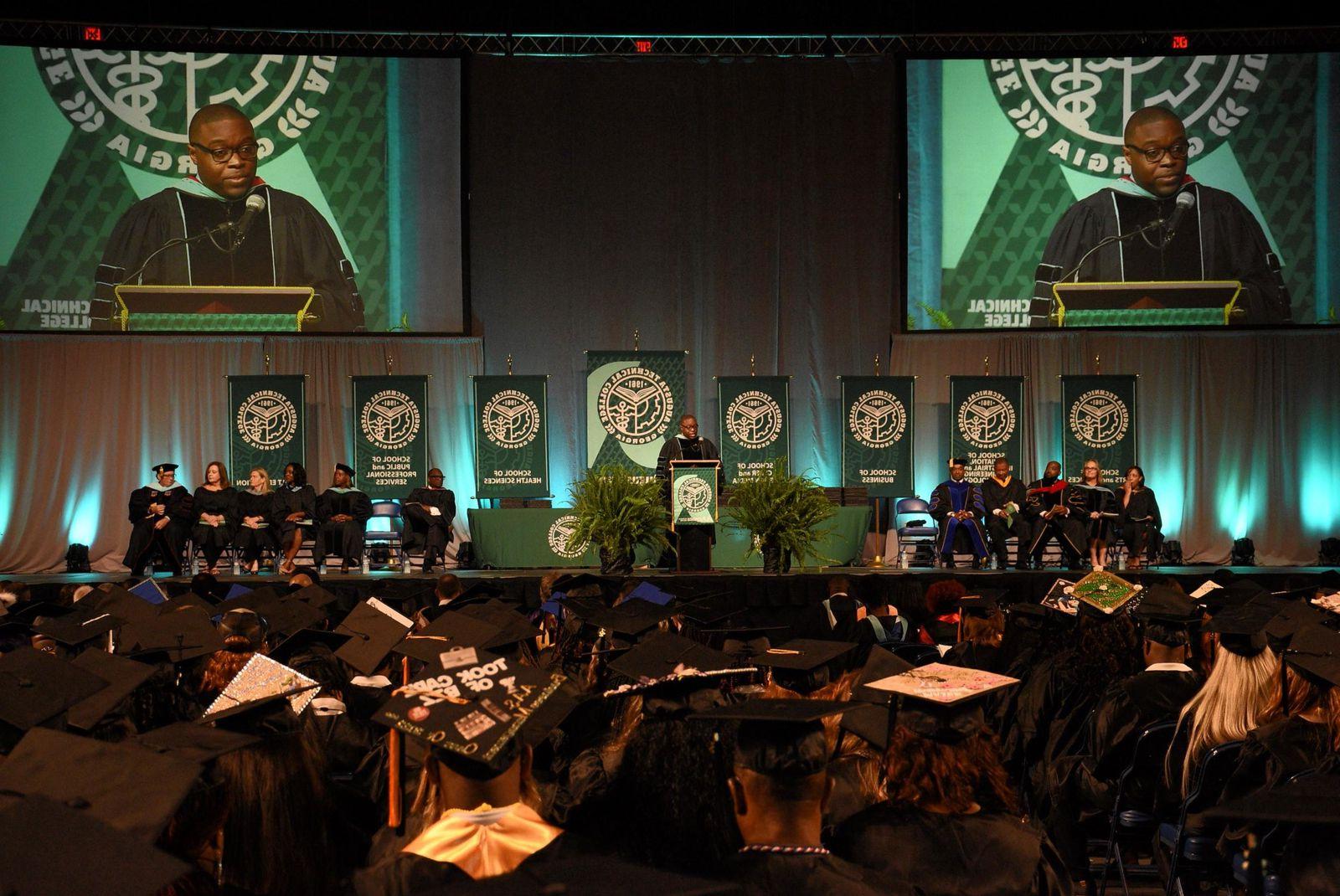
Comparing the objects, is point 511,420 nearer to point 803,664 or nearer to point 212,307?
point 212,307

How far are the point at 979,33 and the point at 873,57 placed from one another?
131 centimetres

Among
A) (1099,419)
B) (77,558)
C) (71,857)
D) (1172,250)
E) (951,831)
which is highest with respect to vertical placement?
(1172,250)

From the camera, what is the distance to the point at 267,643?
5168mm

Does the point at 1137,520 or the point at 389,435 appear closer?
the point at 1137,520

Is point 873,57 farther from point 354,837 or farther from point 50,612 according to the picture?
point 354,837

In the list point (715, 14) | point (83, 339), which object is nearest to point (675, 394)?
point (715, 14)

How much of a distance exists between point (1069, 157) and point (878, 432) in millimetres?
4392

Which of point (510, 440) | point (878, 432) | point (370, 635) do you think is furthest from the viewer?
point (878, 432)

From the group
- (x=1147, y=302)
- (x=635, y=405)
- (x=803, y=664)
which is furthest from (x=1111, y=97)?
(x=803, y=664)

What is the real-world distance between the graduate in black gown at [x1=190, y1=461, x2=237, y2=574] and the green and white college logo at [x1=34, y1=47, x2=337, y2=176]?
4322mm

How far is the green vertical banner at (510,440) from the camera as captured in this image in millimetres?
14680

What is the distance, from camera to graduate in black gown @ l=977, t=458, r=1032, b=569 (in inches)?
530

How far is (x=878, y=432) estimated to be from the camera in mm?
14867

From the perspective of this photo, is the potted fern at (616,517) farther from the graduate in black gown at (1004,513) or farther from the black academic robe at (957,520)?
the graduate in black gown at (1004,513)
